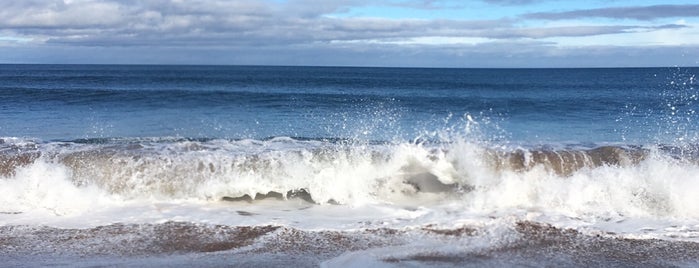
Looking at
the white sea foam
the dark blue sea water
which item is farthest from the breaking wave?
the dark blue sea water

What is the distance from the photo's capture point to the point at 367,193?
9281mm

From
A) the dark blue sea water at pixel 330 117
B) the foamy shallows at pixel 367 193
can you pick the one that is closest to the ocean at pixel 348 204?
the foamy shallows at pixel 367 193

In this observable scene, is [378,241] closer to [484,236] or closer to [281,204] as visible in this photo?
[484,236]

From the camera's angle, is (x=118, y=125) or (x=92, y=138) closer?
(x=92, y=138)

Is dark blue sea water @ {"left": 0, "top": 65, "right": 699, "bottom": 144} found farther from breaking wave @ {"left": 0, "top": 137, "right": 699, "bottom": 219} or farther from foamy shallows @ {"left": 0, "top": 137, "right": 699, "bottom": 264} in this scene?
foamy shallows @ {"left": 0, "top": 137, "right": 699, "bottom": 264}

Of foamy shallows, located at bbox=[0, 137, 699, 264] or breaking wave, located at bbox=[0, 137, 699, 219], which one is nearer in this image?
foamy shallows, located at bbox=[0, 137, 699, 264]

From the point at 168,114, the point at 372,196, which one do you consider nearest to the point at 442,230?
the point at 372,196

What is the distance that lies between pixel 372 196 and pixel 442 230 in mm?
2137

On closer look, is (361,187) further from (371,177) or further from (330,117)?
(330,117)

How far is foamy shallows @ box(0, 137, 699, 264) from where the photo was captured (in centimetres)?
729

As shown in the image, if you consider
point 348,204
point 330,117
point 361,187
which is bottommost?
point 330,117

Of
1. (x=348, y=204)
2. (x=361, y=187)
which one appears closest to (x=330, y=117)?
(x=361, y=187)

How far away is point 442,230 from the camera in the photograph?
7.27 m

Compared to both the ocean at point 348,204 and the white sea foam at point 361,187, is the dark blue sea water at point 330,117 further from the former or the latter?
the ocean at point 348,204
